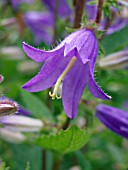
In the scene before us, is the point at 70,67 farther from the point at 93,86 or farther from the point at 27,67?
the point at 27,67

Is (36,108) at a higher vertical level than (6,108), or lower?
lower

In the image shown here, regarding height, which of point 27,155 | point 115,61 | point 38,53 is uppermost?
point 38,53

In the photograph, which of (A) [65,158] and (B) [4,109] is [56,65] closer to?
(B) [4,109]

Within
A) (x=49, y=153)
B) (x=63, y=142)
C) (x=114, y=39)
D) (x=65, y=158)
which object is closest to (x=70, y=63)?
(x=63, y=142)

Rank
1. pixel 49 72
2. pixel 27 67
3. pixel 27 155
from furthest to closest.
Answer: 1. pixel 27 67
2. pixel 27 155
3. pixel 49 72

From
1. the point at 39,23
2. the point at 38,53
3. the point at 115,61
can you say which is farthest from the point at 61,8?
the point at 38,53

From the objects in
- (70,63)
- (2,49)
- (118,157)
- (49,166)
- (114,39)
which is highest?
(70,63)
